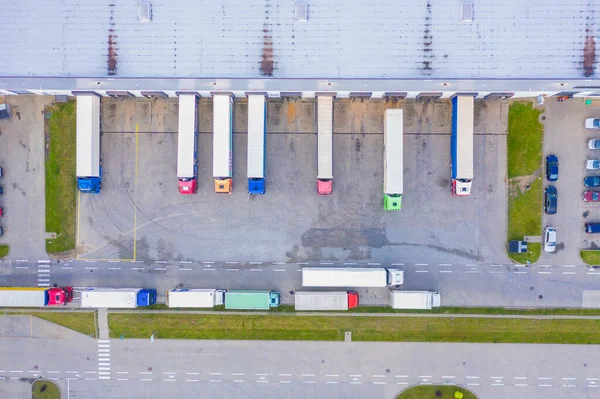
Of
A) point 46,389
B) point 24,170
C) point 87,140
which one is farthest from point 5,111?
point 46,389

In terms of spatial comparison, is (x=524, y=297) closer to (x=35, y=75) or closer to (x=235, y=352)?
(x=235, y=352)

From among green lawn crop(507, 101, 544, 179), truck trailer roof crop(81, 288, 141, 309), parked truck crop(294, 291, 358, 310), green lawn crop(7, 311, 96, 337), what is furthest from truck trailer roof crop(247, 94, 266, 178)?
green lawn crop(507, 101, 544, 179)

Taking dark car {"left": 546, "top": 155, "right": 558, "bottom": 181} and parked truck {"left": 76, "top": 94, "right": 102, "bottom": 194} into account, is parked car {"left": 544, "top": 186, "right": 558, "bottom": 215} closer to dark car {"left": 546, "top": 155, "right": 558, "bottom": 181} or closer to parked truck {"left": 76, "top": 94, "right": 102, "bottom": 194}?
dark car {"left": 546, "top": 155, "right": 558, "bottom": 181}

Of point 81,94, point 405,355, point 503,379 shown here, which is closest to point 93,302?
point 81,94

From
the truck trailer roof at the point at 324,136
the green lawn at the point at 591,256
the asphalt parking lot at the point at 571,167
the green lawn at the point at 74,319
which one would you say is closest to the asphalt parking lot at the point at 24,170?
the green lawn at the point at 74,319

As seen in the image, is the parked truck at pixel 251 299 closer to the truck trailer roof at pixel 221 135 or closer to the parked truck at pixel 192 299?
the parked truck at pixel 192 299

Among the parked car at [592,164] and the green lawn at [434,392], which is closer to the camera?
the parked car at [592,164]
